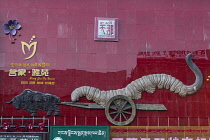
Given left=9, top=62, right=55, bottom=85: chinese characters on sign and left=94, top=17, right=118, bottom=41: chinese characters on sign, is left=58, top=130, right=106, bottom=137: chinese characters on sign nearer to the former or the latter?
left=9, top=62, right=55, bottom=85: chinese characters on sign

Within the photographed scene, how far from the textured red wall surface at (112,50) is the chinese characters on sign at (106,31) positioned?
0.21 m

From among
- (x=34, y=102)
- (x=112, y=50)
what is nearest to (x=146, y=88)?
(x=112, y=50)

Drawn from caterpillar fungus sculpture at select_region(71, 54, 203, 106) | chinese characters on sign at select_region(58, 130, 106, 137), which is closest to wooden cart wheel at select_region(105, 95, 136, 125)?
caterpillar fungus sculpture at select_region(71, 54, 203, 106)

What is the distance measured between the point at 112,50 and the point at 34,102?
3715mm

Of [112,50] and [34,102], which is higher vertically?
[112,50]

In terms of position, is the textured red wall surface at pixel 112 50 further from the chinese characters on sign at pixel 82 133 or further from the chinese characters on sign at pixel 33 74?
the chinese characters on sign at pixel 82 133

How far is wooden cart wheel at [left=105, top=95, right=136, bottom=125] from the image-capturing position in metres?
12.8

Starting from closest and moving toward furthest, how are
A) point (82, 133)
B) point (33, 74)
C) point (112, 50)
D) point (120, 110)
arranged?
1. point (82, 133)
2. point (120, 110)
3. point (33, 74)
4. point (112, 50)

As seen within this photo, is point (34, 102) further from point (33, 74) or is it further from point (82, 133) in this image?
point (82, 133)

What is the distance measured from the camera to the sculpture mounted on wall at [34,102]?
12.9 metres

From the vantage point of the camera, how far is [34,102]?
12.9m

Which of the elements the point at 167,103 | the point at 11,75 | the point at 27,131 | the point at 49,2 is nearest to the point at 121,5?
the point at 49,2

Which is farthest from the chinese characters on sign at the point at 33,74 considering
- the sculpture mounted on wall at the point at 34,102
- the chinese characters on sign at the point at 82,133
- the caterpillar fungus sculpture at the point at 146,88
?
the chinese characters on sign at the point at 82,133

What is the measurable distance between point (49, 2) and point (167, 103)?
634 centimetres
